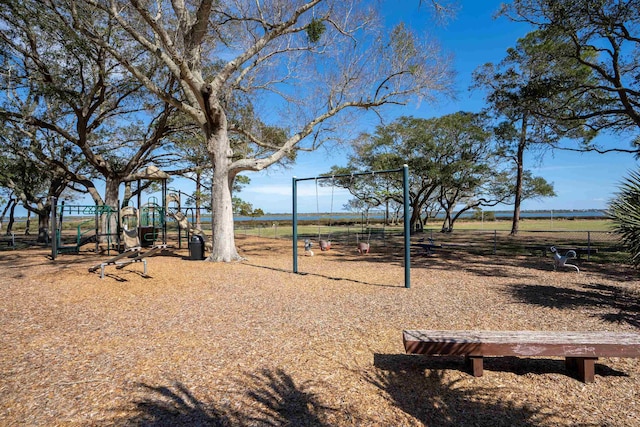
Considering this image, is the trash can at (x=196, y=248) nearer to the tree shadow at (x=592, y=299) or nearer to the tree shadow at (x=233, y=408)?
the tree shadow at (x=233, y=408)

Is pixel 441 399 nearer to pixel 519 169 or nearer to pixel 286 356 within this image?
pixel 286 356

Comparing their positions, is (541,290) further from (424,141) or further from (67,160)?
(67,160)

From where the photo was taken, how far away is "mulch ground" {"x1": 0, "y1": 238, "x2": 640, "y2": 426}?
3.03 m

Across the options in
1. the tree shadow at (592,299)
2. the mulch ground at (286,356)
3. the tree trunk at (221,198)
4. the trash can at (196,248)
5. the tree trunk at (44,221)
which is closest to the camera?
the mulch ground at (286,356)

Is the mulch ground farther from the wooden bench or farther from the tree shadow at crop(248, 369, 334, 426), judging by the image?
the wooden bench

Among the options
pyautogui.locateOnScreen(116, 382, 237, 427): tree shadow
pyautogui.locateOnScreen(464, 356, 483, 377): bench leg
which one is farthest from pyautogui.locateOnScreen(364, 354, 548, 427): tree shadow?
pyautogui.locateOnScreen(116, 382, 237, 427): tree shadow

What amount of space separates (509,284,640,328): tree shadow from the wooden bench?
248 cm

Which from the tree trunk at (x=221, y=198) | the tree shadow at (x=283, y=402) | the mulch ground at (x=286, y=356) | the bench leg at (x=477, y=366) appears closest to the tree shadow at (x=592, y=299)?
the mulch ground at (x=286, y=356)

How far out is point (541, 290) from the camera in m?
7.71

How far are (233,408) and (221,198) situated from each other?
9104mm

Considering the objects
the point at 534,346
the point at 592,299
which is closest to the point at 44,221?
the point at 534,346

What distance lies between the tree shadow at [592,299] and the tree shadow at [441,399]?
3.61 meters

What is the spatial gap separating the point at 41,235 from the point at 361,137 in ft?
66.2

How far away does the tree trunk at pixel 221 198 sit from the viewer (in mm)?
11539
